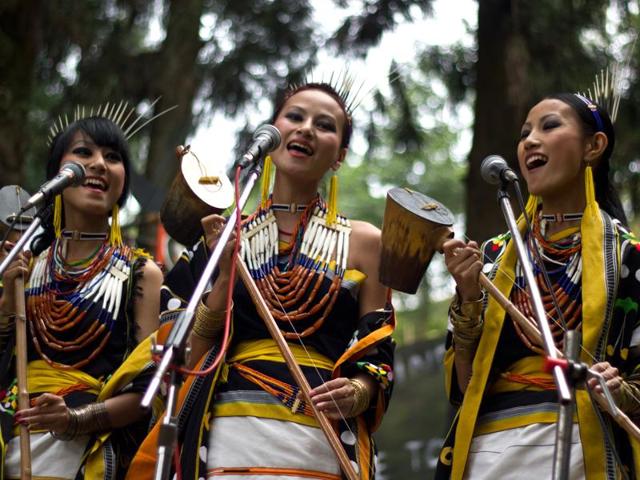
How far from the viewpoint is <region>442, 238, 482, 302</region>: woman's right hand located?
3195 millimetres

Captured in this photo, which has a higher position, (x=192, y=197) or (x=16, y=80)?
(x=16, y=80)

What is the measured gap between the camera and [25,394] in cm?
357

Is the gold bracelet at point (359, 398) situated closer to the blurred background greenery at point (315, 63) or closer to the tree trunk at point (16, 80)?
the blurred background greenery at point (315, 63)

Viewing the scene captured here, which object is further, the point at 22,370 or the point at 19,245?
the point at 22,370

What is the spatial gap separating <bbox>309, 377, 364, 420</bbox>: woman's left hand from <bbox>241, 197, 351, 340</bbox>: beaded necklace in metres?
0.29

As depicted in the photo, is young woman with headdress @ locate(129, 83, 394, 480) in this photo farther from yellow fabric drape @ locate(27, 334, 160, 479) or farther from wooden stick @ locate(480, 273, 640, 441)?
wooden stick @ locate(480, 273, 640, 441)

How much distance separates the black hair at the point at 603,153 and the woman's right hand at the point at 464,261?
Answer: 738 millimetres

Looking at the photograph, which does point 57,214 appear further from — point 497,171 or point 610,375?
point 610,375

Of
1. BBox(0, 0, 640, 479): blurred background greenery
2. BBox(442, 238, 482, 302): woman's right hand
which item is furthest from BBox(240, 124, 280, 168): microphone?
BBox(0, 0, 640, 479): blurred background greenery

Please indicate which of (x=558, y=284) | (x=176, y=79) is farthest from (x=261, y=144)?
(x=176, y=79)

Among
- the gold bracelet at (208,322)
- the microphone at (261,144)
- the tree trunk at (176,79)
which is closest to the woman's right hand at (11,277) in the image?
the gold bracelet at (208,322)

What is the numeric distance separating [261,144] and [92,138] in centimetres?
122

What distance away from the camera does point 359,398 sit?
131 inches

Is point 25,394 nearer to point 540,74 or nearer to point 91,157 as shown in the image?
point 91,157
